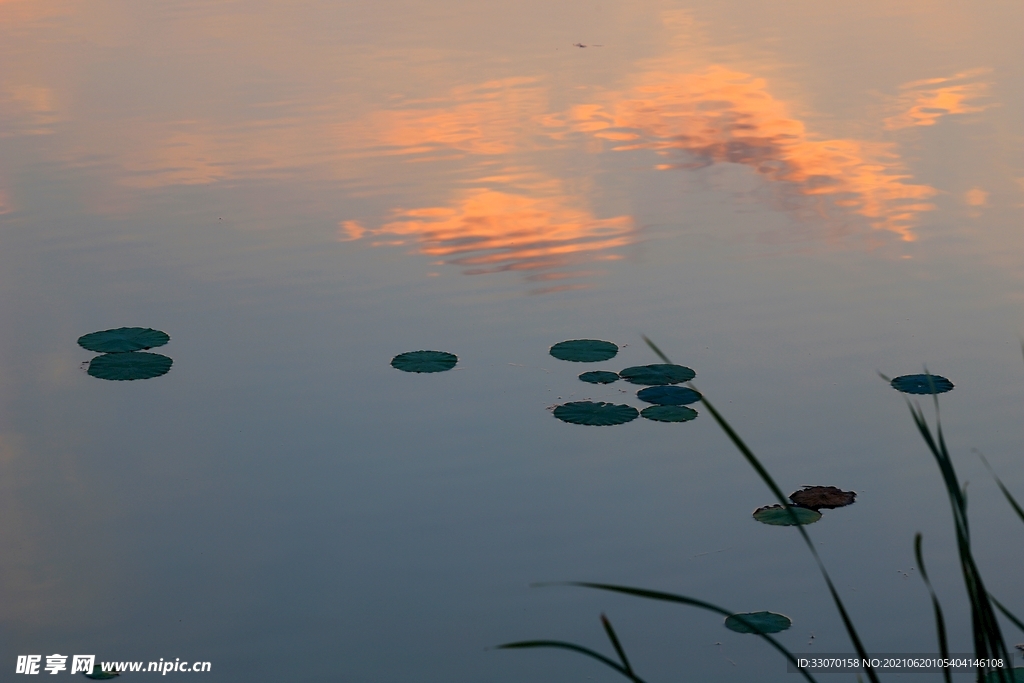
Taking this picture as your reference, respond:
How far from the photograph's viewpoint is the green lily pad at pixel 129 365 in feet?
17.6

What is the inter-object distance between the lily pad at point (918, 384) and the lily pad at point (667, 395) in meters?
0.83

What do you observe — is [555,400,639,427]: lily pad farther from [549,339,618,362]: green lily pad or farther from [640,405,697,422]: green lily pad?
[549,339,618,362]: green lily pad

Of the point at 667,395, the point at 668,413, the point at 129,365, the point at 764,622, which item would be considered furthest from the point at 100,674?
the point at 667,395

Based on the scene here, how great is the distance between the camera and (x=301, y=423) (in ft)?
16.4

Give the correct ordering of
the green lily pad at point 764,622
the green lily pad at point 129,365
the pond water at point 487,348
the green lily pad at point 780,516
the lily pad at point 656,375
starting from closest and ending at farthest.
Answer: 1. the green lily pad at point 764,622
2. the pond water at point 487,348
3. the green lily pad at point 780,516
4. the lily pad at point 656,375
5. the green lily pad at point 129,365

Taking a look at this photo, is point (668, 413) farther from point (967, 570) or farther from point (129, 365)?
point (967, 570)

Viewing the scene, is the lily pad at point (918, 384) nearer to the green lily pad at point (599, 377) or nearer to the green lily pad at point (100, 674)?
the green lily pad at point (599, 377)

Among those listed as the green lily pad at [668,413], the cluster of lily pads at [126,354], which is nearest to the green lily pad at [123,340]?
the cluster of lily pads at [126,354]

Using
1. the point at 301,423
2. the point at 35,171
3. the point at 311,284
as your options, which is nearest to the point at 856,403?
the point at 301,423

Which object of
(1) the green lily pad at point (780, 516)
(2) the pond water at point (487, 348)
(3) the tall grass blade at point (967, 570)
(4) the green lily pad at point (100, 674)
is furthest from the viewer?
(1) the green lily pad at point (780, 516)

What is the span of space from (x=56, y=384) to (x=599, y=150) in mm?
4403

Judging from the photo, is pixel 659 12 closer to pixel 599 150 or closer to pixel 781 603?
pixel 599 150

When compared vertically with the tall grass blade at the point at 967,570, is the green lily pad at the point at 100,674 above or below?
above

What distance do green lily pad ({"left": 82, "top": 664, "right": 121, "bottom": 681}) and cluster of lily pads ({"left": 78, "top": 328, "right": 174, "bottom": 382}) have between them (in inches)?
79.9
